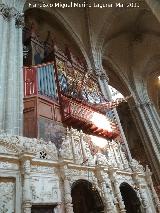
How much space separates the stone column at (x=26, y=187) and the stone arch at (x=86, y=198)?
1.88m

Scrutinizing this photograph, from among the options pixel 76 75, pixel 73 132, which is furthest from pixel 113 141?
pixel 76 75

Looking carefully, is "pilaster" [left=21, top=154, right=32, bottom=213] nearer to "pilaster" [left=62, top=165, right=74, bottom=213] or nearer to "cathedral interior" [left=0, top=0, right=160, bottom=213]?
"cathedral interior" [left=0, top=0, right=160, bottom=213]

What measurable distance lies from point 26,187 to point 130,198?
5535 mm

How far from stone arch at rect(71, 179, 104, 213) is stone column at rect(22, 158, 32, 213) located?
188 centimetres

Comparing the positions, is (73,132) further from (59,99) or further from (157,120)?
(157,120)

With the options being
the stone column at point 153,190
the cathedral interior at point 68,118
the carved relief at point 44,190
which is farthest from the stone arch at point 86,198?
the stone column at point 153,190

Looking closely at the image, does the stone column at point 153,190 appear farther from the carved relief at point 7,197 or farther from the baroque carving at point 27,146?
the carved relief at point 7,197

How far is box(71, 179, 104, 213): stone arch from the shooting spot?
27.9ft

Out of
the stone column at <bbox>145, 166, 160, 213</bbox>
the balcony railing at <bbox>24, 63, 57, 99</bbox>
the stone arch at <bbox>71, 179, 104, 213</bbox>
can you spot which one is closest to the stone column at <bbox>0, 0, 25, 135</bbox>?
the balcony railing at <bbox>24, 63, 57, 99</bbox>

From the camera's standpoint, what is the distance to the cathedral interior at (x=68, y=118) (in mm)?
7148

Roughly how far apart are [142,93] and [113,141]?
38.2 ft

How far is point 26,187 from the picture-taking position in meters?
6.50

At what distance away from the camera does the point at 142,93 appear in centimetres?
2295

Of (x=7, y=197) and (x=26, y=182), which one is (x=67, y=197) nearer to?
(x=26, y=182)
